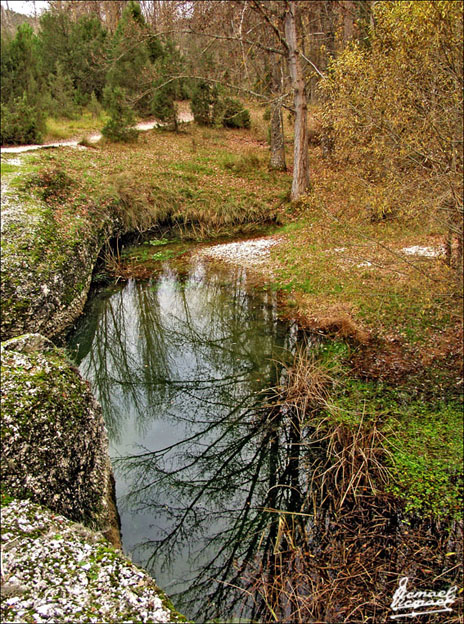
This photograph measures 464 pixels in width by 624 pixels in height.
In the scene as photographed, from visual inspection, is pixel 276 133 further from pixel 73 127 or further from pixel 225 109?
pixel 73 127

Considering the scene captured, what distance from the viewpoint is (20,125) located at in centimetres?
1605

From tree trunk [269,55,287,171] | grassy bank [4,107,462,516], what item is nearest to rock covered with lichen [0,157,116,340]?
grassy bank [4,107,462,516]

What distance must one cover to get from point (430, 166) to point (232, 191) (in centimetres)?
944

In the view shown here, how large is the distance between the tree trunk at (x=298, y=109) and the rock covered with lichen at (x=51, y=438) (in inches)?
419

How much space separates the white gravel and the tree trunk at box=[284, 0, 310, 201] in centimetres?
236

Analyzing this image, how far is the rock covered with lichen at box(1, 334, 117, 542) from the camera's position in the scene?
143 inches

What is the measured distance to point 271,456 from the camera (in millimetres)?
5430

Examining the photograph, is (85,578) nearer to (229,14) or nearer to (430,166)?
(430,166)

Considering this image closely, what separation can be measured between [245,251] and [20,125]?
994 cm

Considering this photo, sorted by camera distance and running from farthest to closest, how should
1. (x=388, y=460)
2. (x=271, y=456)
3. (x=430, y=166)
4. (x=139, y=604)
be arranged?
1. (x=430, y=166)
2. (x=271, y=456)
3. (x=388, y=460)
4. (x=139, y=604)

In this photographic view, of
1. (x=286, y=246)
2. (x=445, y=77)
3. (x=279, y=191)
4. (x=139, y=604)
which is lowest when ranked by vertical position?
(x=139, y=604)

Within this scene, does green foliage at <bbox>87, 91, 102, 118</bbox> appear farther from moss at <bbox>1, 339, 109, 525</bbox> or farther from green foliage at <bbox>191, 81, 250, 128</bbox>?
moss at <bbox>1, 339, 109, 525</bbox>

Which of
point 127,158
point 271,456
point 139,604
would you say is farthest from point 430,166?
point 127,158

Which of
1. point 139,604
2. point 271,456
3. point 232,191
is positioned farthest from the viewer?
point 232,191
